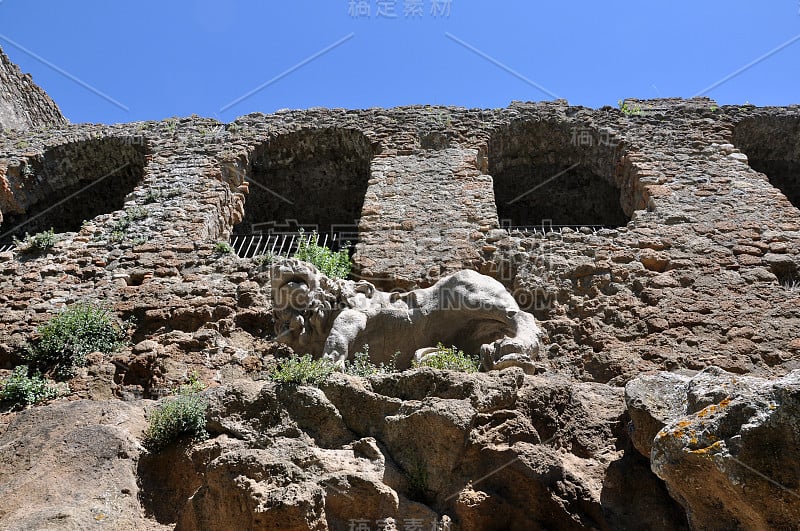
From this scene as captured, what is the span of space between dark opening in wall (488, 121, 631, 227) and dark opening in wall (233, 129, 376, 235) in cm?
187

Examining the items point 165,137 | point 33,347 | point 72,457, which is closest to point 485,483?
point 72,457

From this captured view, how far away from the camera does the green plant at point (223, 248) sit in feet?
24.8

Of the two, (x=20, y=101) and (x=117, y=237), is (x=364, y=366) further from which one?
(x=20, y=101)

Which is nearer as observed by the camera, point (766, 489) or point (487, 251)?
point (766, 489)

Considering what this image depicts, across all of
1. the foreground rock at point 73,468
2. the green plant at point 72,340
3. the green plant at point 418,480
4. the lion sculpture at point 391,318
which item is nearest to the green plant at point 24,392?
the green plant at point 72,340

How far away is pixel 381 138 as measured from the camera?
9.69m

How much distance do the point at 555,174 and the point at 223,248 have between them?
5111 millimetres

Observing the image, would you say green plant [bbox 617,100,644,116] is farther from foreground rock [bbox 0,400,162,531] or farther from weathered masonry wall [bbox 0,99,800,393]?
foreground rock [bbox 0,400,162,531]

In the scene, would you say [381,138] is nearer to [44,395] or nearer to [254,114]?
[254,114]

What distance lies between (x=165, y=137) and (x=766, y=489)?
A: 28.9 ft

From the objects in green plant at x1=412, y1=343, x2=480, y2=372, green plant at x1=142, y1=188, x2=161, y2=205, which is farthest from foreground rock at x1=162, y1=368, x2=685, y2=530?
green plant at x1=142, y1=188, x2=161, y2=205

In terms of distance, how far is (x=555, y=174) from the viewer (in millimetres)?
10789

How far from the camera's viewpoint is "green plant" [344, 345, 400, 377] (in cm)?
492

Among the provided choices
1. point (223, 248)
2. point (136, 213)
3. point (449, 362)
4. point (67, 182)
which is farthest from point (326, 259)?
point (67, 182)
